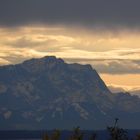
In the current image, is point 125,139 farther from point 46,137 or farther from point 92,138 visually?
point 46,137

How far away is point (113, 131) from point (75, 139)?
2768 cm

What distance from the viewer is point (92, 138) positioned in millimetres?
188625

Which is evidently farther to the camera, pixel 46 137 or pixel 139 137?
pixel 139 137

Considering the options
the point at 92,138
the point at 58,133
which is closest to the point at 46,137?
the point at 58,133

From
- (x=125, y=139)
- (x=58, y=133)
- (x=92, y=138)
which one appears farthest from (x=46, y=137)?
(x=125, y=139)

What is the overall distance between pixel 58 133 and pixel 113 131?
1110 inches

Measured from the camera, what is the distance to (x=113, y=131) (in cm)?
19350

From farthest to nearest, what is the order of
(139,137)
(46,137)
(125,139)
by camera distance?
1. (125,139)
2. (139,137)
3. (46,137)

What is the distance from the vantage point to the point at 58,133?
170125mm

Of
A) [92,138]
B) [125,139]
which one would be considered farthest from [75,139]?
[125,139]

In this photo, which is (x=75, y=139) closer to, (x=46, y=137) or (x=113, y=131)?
(x=46, y=137)

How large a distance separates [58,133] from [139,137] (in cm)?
2861

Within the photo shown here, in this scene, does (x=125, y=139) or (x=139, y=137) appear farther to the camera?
(x=125, y=139)

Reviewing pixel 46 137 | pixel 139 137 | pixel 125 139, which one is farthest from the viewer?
pixel 125 139
